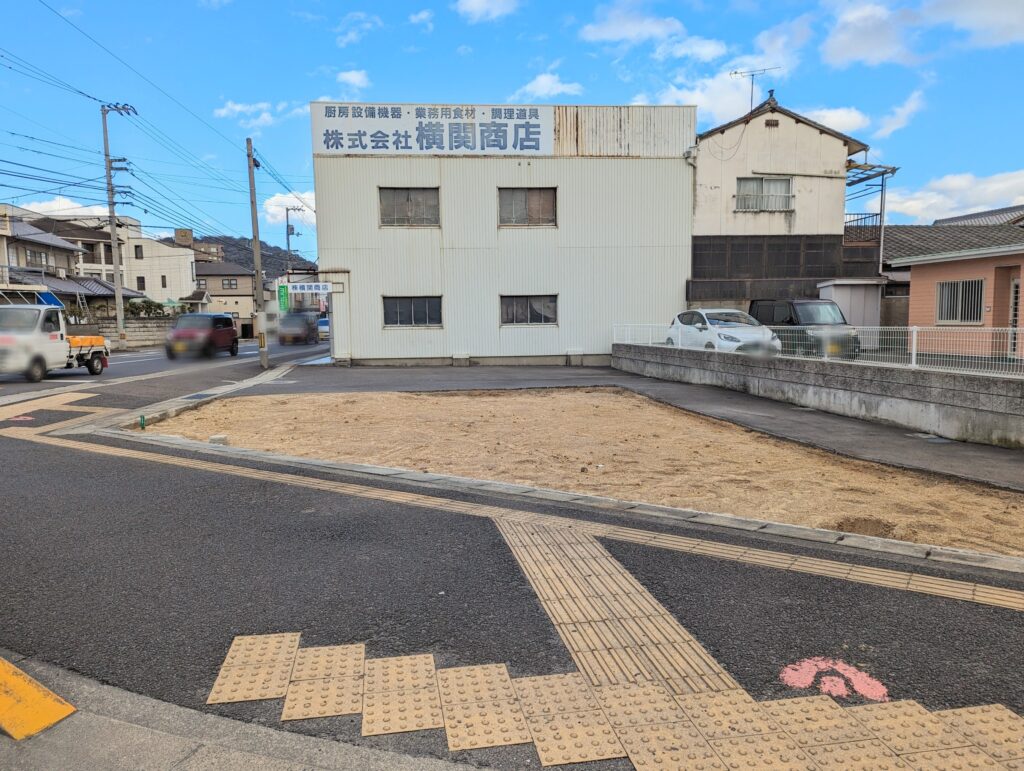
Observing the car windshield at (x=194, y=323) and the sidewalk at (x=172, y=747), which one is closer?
the sidewalk at (x=172, y=747)

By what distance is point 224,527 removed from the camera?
5.04 metres

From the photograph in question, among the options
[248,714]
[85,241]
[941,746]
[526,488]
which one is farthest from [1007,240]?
[85,241]

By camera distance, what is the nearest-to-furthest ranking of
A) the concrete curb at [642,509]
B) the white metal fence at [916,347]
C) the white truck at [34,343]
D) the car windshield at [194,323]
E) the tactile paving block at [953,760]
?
the tactile paving block at [953,760]
the concrete curb at [642,509]
the white metal fence at [916,347]
the white truck at [34,343]
the car windshield at [194,323]

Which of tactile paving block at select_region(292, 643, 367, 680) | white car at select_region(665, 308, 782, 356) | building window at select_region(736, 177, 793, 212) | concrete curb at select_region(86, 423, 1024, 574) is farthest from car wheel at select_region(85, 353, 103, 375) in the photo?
building window at select_region(736, 177, 793, 212)

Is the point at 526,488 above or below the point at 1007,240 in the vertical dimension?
below

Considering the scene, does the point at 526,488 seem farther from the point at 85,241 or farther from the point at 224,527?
the point at 85,241

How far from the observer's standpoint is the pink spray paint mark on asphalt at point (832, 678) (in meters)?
2.80

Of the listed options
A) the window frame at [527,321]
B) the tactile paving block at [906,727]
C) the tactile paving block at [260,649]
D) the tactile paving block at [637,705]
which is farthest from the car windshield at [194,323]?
the tactile paving block at [906,727]

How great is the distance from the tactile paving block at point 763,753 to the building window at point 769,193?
930 inches

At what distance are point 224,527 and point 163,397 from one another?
9980 mm

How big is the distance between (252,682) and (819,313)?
54.7ft

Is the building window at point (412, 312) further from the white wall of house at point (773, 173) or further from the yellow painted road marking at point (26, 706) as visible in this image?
the yellow painted road marking at point (26, 706)

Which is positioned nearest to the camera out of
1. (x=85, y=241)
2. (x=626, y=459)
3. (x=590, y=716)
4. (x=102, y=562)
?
(x=590, y=716)

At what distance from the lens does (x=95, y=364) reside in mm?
18031
